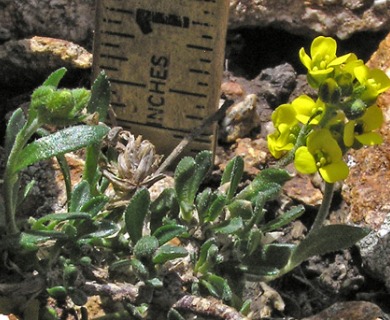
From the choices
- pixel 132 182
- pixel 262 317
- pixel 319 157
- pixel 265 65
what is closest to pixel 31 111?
pixel 132 182

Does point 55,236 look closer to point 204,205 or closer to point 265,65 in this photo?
point 204,205

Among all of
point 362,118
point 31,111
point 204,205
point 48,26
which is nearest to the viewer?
point 31,111

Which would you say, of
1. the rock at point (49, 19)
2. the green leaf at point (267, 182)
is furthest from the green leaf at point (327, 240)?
the rock at point (49, 19)

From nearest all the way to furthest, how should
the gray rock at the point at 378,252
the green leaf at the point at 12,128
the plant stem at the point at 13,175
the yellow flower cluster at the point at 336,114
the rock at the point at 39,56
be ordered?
the plant stem at the point at 13,175
the yellow flower cluster at the point at 336,114
the green leaf at the point at 12,128
the gray rock at the point at 378,252
the rock at the point at 39,56

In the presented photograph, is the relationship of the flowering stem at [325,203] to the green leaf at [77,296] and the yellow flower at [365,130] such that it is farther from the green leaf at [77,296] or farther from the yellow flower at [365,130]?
the green leaf at [77,296]

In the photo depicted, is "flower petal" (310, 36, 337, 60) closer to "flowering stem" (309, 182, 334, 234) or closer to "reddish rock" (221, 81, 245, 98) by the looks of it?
"flowering stem" (309, 182, 334, 234)
